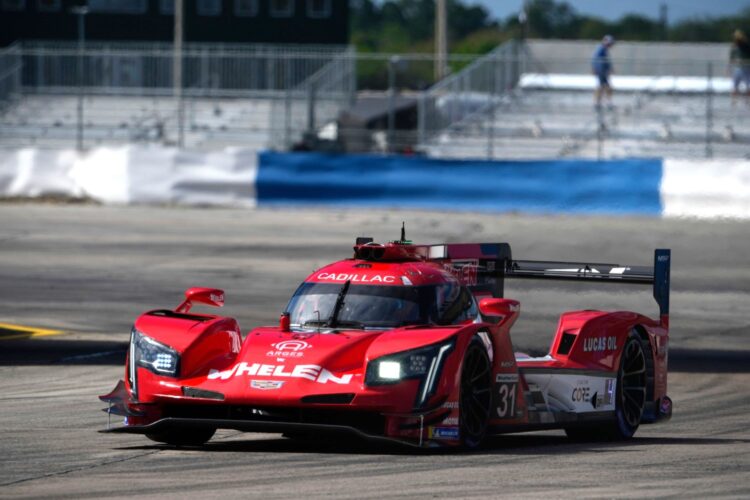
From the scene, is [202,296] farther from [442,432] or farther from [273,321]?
[273,321]

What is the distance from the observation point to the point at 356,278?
9.36m

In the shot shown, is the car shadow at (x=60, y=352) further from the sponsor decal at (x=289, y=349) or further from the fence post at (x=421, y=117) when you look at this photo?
the fence post at (x=421, y=117)

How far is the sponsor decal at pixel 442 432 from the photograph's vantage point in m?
8.44

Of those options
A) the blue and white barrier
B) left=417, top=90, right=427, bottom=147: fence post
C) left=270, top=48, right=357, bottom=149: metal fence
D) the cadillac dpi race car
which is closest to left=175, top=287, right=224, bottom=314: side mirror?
the cadillac dpi race car

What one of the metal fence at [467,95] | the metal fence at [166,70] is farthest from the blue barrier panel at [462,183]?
the metal fence at [166,70]

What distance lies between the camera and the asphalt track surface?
304 inches

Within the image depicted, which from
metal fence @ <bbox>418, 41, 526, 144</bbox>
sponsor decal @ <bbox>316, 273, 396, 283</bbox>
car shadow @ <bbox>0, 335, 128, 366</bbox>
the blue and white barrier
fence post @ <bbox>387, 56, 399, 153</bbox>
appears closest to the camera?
sponsor decal @ <bbox>316, 273, 396, 283</bbox>

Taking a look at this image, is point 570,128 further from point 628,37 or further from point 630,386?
point 628,37

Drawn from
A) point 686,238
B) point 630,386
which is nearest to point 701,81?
point 686,238

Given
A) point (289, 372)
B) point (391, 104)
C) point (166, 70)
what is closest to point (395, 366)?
point (289, 372)

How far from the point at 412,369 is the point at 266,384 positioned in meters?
0.83

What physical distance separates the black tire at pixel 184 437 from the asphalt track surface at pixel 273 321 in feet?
0.29

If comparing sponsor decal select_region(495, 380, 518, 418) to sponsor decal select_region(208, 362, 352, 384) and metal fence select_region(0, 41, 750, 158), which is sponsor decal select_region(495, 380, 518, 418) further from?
metal fence select_region(0, 41, 750, 158)

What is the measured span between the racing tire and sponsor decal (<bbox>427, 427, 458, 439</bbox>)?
1.65m
